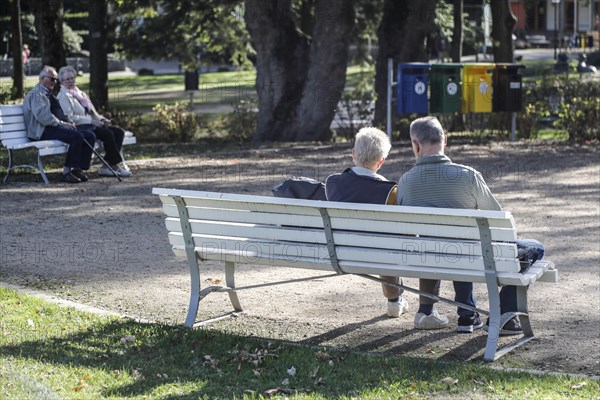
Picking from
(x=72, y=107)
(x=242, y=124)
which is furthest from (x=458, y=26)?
(x=72, y=107)

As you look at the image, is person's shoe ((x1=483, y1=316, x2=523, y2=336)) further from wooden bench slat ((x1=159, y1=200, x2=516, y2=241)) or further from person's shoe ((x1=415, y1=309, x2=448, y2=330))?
wooden bench slat ((x1=159, y1=200, x2=516, y2=241))

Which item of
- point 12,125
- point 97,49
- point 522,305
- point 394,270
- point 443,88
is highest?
point 97,49

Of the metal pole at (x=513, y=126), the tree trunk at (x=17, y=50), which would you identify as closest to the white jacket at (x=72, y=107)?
the metal pole at (x=513, y=126)

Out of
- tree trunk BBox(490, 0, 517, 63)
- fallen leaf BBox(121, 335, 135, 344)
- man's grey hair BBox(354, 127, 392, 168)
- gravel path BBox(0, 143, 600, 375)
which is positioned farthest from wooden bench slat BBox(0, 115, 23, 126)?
tree trunk BBox(490, 0, 517, 63)

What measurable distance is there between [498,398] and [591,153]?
1207cm

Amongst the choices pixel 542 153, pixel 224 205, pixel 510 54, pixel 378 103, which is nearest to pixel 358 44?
pixel 510 54

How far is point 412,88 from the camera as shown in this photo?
17.8m

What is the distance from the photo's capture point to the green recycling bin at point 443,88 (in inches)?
703

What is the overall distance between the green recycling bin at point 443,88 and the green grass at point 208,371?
11754 millimetres

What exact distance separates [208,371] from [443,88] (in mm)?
12610

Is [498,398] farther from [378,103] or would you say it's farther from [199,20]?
[199,20]

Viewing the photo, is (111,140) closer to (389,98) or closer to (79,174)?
(79,174)

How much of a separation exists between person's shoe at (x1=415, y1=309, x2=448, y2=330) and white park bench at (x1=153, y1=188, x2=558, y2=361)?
0.41 meters

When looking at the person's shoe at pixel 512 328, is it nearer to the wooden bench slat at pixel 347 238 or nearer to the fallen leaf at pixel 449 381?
the wooden bench slat at pixel 347 238
